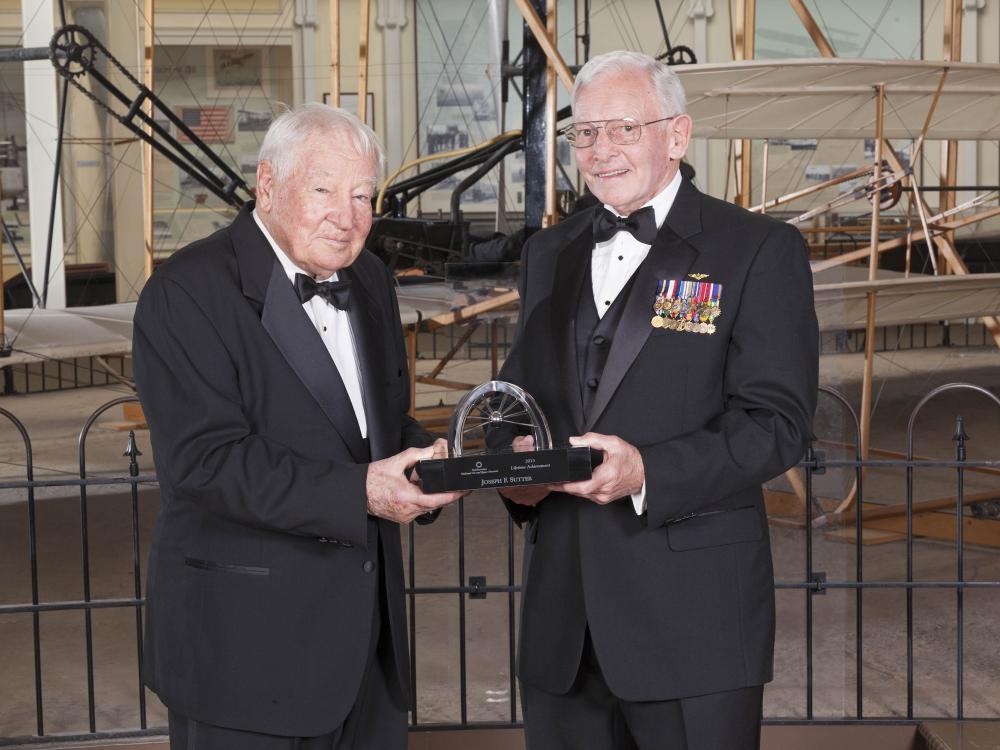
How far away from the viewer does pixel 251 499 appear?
4.87 feet

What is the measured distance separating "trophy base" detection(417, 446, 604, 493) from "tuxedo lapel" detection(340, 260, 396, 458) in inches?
5.7

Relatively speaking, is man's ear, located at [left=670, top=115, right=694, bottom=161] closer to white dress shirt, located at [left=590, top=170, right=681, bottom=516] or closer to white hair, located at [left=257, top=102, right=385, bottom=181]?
white dress shirt, located at [left=590, top=170, right=681, bottom=516]

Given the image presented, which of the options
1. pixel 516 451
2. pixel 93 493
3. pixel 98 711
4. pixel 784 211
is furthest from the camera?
pixel 784 211

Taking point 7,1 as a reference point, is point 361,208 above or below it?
below

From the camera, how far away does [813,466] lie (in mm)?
2898

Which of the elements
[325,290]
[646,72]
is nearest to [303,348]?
[325,290]

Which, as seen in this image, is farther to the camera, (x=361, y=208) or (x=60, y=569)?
(x=60, y=569)

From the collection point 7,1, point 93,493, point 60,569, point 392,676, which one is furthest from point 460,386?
point 392,676

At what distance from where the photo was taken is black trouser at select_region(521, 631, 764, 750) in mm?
1629

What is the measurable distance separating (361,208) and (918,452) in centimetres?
574

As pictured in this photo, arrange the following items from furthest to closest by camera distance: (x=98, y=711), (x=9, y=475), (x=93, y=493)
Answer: (x=9, y=475) < (x=93, y=493) < (x=98, y=711)

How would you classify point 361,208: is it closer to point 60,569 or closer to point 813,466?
point 813,466

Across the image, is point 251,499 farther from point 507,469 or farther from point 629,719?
point 629,719

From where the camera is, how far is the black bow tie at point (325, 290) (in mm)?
1585
